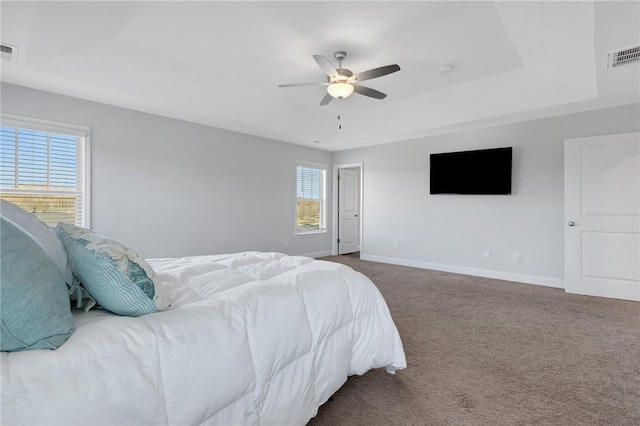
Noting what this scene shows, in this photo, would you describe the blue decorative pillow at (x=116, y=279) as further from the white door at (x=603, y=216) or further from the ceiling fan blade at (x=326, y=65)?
the white door at (x=603, y=216)

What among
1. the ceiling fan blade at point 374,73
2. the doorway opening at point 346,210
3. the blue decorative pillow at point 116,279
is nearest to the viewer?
the blue decorative pillow at point 116,279

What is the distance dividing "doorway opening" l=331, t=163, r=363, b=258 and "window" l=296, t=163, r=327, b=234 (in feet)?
1.02

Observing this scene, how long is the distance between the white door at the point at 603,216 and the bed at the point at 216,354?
3624 mm

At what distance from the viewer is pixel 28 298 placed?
0.80 m

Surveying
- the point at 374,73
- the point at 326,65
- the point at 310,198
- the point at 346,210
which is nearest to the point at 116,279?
the point at 326,65

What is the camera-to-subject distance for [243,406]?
1.15 m

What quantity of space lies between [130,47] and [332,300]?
2.87m

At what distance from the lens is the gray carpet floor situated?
1649 mm

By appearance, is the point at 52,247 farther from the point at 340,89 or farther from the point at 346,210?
the point at 346,210

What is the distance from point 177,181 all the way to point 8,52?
214 centimetres

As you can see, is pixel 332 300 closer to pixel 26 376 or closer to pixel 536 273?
pixel 26 376

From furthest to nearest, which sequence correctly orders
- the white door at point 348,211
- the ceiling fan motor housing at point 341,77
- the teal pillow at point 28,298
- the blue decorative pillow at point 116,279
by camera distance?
the white door at point 348,211, the ceiling fan motor housing at point 341,77, the blue decorative pillow at point 116,279, the teal pillow at point 28,298

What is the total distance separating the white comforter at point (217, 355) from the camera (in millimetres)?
798

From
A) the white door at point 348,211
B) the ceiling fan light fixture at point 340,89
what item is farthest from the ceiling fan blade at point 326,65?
the white door at point 348,211
